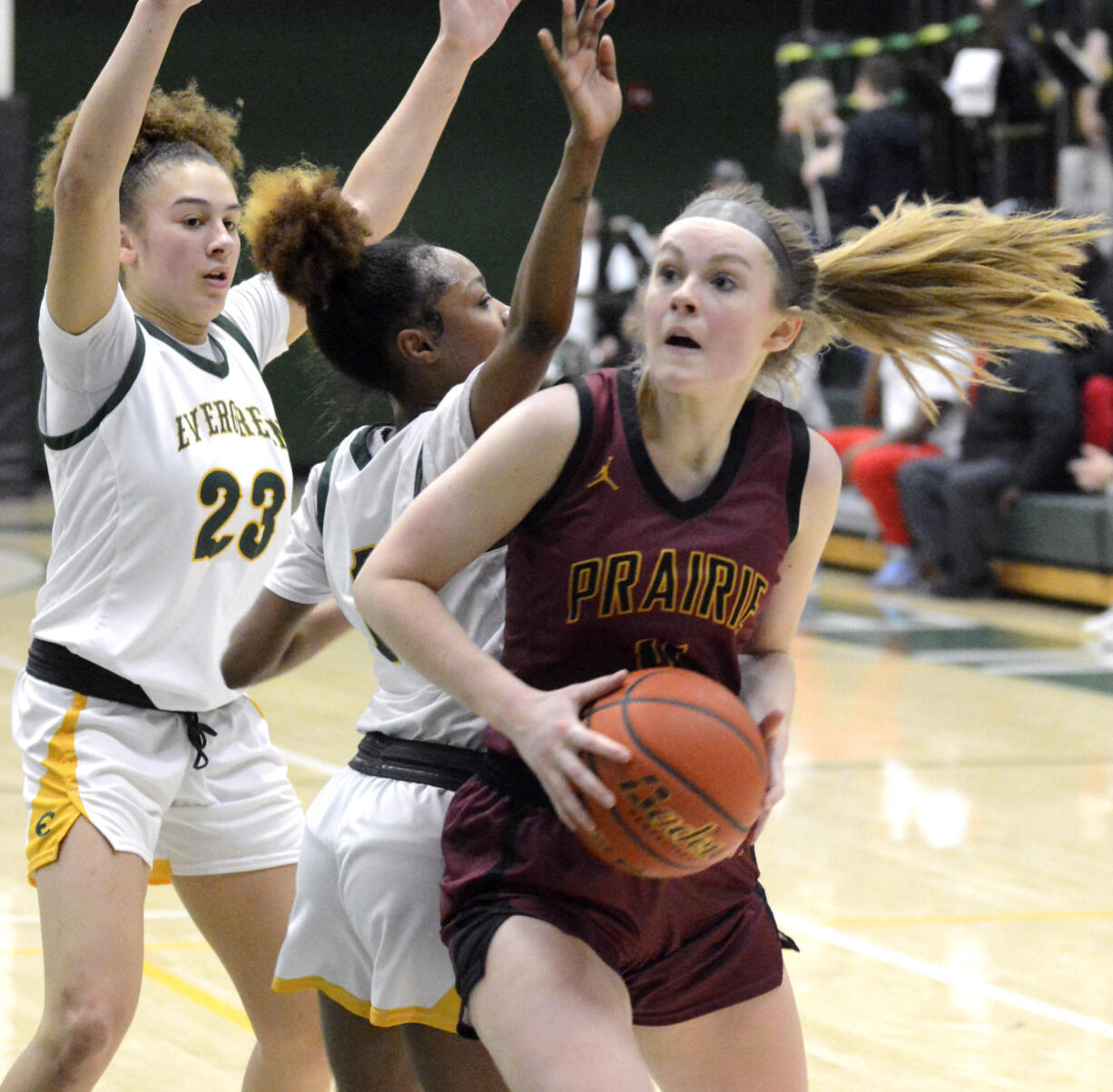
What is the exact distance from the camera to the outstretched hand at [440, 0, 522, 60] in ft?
10.2

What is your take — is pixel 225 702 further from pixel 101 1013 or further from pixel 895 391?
pixel 895 391

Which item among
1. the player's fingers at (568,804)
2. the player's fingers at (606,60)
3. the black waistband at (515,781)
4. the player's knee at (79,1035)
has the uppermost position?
the player's fingers at (606,60)

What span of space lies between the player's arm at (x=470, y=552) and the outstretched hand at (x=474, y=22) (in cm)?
111

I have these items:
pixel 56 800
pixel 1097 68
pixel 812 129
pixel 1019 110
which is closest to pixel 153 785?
pixel 56 800

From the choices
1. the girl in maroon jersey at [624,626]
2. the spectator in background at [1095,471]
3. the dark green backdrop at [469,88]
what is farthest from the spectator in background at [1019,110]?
the girl in maroon jersey at [624,626]

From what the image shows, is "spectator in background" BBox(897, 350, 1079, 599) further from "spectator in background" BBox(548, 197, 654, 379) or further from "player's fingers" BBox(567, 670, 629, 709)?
"player's fingers" BBox(567, 670, 629, 709)

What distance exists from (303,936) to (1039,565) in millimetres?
7889

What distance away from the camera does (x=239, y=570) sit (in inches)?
115

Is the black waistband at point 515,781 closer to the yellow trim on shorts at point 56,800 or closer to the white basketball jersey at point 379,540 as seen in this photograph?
the white basketball jersey at point 379,540

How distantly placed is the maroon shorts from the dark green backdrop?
42.0 ft

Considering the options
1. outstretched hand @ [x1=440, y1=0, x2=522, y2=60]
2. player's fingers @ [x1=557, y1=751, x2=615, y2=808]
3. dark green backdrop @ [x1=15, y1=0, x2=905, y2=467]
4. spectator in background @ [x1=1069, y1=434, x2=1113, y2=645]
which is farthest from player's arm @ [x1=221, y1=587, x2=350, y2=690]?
dark green backdrop @ [x1=15, y1=0, x2=905, y2=467]

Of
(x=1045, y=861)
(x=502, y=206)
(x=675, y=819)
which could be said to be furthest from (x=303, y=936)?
(x=502, y=206)

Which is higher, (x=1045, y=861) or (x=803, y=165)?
(x=803, y=165)

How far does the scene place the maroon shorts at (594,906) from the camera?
2.19 metres
